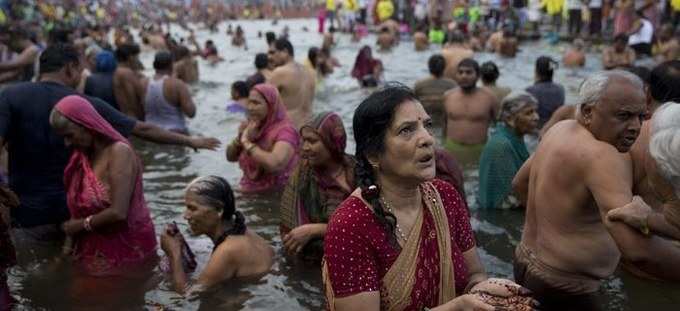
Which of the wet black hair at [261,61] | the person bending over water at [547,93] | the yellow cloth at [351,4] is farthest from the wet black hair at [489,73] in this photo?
the yellow cloth at [351,4]

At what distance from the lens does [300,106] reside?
7.83 m

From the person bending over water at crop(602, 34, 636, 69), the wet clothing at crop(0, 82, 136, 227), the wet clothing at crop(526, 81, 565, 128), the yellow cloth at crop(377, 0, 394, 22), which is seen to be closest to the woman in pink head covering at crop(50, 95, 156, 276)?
the wet clothing at crop(0, 82, 136, 227)

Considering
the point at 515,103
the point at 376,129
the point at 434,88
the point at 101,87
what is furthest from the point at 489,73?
the point at 376,129

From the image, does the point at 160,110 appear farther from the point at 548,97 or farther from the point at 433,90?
the point at 548,97

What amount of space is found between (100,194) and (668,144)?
3.06 metres

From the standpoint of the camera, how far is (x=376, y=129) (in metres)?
2.15

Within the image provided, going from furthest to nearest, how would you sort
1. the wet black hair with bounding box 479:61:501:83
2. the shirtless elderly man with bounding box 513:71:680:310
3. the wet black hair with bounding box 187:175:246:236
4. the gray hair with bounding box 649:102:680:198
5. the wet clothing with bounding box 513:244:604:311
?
the wet black hair with bounding box 479:61:501:83, the wet black hair with bounding box 187:175:246:236, the wet clothing with bounding box 513:244:604:311, the shirtless elderly man with bounding box 513:71:680:310, the gray hair with bounding box 649:102:680:198

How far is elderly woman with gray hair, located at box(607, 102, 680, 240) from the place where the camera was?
201 cm

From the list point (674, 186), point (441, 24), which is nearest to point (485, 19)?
point (441, 24)

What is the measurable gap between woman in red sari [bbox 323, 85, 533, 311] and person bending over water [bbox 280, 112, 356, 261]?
178cm

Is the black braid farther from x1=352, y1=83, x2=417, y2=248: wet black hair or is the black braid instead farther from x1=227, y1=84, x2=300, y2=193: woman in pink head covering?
x1=227, y1=84, x2=300, y2=193: woman in pink head covering

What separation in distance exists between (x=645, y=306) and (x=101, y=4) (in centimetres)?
4895

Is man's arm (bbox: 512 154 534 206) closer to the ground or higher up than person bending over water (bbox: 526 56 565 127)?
higher up

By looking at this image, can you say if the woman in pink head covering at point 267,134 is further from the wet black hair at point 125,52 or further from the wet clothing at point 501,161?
the wet black hair at point 125,52
